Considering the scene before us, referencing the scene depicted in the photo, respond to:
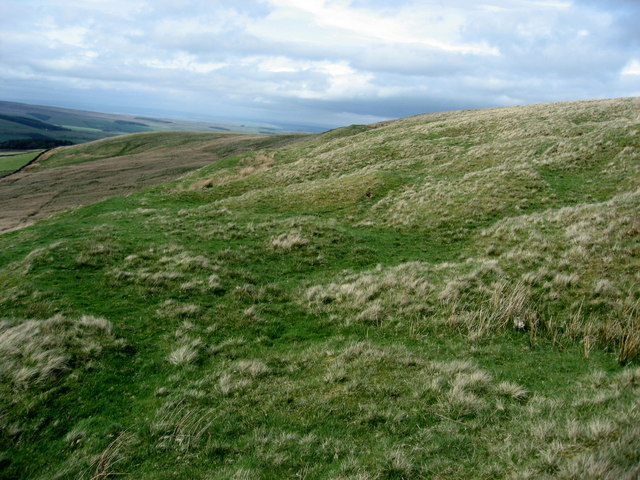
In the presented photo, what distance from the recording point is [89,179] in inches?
2311

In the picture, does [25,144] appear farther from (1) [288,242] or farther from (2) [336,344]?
(2) [336,344]

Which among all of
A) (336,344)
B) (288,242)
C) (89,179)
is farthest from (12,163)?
(336,344)

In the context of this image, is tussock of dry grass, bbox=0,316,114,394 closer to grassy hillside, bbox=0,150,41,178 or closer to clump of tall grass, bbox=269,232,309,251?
clump of tall grass, bbox=269,232,309,251

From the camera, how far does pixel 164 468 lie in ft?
20.2

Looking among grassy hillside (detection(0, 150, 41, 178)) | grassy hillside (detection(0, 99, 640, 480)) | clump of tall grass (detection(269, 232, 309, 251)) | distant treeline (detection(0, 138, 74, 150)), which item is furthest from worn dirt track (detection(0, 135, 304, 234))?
distant treeline (detection(0, 138, 74, 150))

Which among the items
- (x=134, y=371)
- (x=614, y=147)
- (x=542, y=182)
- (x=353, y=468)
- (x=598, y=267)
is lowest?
(x=134, y=371)

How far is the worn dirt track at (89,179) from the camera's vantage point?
1709 inches

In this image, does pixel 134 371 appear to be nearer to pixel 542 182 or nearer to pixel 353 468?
pixel 353 468

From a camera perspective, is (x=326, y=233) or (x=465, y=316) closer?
(x=465, y=316)

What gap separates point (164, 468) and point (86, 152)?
3961 inches

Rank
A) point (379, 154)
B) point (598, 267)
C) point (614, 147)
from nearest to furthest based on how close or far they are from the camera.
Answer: point (598, 267), point (614, 147), point (379, 154)

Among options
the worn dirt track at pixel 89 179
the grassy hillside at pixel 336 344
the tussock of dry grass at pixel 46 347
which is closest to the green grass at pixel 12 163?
the worn dirt track at pixel 89 179

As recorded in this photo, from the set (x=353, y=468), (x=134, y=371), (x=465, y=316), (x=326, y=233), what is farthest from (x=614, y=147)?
(x=134, y=371)

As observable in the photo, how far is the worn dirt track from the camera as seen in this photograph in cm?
4341
